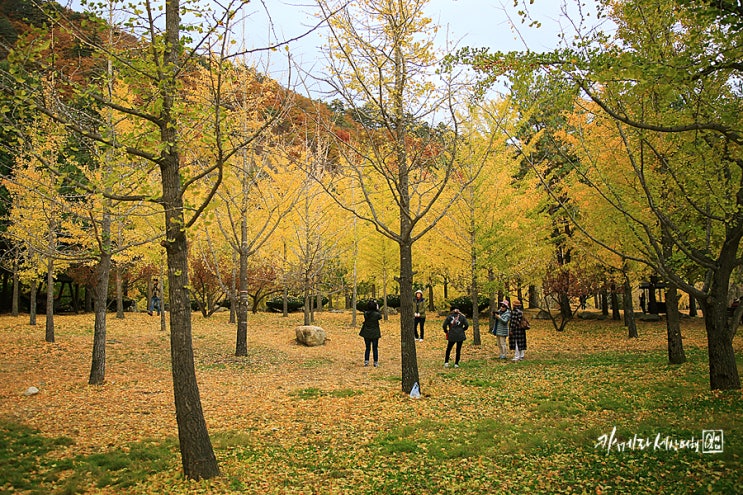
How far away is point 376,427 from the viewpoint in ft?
20.7

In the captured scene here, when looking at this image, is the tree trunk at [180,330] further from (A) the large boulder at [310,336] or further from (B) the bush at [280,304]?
(B) the bush at [280,304]

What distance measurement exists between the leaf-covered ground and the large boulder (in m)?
3.36

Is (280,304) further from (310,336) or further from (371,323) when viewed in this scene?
(371,323)

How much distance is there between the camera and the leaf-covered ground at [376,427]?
15.0 feet

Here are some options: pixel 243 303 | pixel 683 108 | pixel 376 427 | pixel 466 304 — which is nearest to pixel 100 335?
pixel 243 303

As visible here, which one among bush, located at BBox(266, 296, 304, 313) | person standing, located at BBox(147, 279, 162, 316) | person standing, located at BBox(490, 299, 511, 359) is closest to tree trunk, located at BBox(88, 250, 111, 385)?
person standing, located at BBox(490, 299, 511, 359)

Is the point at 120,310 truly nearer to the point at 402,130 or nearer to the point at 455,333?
the point at 455,333

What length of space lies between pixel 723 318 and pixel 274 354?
1012 cm

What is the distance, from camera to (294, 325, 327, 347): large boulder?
15277mm

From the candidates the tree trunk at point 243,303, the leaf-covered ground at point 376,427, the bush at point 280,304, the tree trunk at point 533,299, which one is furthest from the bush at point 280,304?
the leaf-covered ground at point 376,427

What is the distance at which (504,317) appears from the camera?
12.6 m

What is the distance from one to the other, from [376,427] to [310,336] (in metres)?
9.18

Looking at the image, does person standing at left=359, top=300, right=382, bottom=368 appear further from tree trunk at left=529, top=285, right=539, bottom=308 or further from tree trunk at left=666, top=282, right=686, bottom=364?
tree trunk at left=529, top=285, right=539, bottom=308

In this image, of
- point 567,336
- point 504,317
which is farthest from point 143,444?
point 567,336
